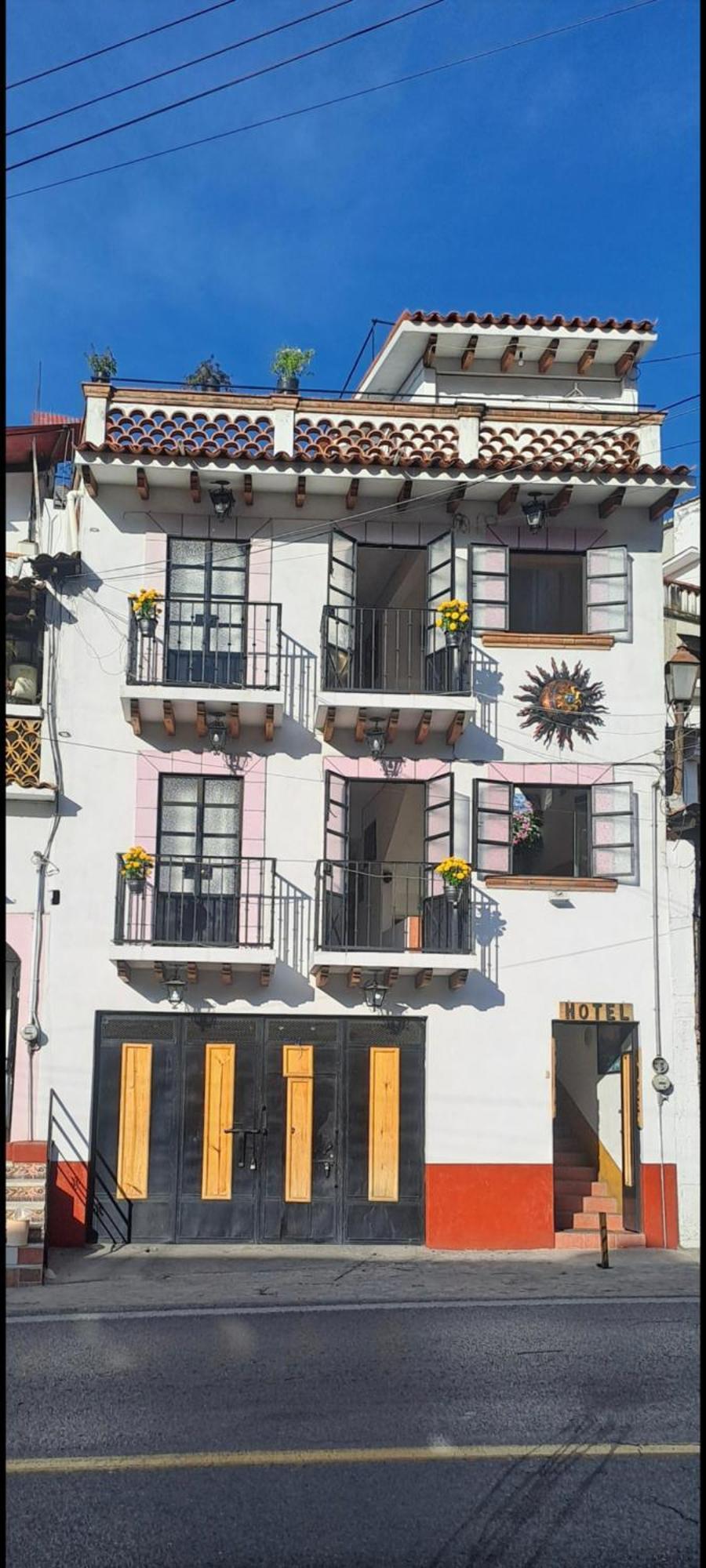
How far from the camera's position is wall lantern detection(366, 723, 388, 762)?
61.8ft

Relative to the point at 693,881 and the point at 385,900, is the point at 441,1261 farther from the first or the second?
the point at 385,900

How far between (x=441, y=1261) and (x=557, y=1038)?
650cm

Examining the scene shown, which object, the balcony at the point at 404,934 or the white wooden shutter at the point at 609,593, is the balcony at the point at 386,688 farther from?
the white wooden shutter at the point at 609,593

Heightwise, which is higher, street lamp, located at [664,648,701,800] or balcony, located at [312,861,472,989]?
street lamp, located at [664,648,701,800]

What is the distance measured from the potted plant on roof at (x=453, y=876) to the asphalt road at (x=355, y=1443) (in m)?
6.43

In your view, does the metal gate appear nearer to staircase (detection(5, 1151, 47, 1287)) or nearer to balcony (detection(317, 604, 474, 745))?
staircase (detection(5, 1151, 47, 1287))

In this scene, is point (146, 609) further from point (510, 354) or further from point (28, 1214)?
point (510, 354)

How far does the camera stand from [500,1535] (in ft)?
24.0

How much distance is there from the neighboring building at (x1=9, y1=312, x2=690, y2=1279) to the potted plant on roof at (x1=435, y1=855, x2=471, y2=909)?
12cm

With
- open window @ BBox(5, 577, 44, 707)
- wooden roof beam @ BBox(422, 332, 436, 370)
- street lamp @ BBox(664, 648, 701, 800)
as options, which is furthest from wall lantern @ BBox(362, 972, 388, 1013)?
wooden roof beam @ BBox(422, 332, 436, 370)

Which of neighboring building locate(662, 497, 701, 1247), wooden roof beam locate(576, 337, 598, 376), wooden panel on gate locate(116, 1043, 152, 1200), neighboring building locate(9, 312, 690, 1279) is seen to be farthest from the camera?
wooden roof beam locate(576, 337, 598, 376)

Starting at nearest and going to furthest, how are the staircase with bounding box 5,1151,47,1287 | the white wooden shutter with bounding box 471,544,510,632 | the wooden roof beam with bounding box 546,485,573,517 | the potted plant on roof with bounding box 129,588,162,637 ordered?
1. the staircase with bounding box 5,1151,47,1287
2. the potted plant on roof with bounding box 129,588,162,637
3. the wooden roof beam with bounding box 546,485,573,517
4. the white wooden shutter with bounding box 471,544,510,632

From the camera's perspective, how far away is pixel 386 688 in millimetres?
18797

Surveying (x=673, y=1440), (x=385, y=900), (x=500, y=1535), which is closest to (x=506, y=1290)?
(x=673, y=1440)
